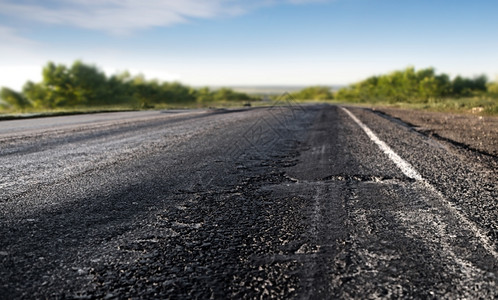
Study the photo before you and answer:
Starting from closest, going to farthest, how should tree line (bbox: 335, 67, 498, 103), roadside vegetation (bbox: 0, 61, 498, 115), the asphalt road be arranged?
the asphalt road < roadside vegetation (bbox: 0, 61, 498, 115) < tree line (bbox: 335, 67, 498, 103)

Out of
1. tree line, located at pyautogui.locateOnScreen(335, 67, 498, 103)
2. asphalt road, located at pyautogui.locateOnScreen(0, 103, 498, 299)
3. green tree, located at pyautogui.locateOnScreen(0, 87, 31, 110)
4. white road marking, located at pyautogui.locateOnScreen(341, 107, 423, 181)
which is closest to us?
asphalt road, located at pyautogui.locateOnScreen(0, 103, 498, 299)

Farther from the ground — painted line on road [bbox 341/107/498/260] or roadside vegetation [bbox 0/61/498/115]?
roadside vegetation [bbox 0/61/498/115]

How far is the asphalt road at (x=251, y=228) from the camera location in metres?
1.42

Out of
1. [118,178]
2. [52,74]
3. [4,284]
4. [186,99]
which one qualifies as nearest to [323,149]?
[118,178]

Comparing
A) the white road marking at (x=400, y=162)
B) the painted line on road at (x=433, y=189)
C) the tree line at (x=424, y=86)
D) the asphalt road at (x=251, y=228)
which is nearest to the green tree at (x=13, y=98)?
the tree line at (x=424, y=86)

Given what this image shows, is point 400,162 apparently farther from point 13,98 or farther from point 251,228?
point 13,98

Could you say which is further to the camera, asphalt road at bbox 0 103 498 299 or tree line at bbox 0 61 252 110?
tree line at bbox 0 61 252 110

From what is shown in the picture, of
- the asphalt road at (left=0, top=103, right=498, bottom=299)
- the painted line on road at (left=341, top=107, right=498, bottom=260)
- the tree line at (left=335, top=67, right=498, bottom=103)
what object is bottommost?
the painted line on road at (left=341, top=107, right=498, bottom=260)

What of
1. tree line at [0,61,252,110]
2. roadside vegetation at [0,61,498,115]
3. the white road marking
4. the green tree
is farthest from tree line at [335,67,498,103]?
the green tree

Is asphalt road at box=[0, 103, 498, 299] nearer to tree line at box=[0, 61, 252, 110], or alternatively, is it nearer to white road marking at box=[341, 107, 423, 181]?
white road marking at box=[341, 107, 423, 181]

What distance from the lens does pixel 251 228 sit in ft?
6.83

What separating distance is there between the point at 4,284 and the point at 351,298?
4.83 ft

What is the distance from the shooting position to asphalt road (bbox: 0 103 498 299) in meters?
1.42

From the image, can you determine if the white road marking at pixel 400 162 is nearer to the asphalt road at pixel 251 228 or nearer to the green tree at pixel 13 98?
the asphalt road at pixel 251 228
